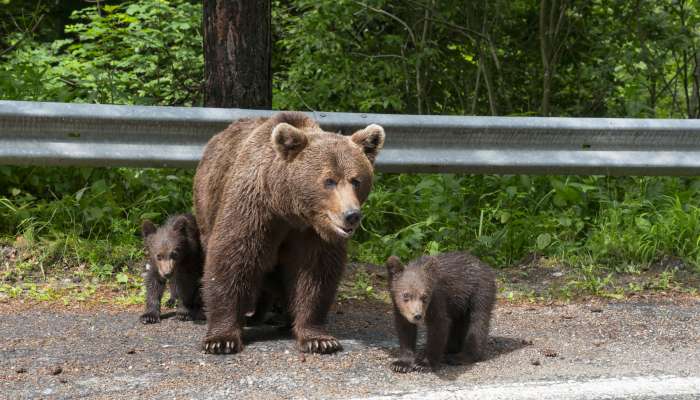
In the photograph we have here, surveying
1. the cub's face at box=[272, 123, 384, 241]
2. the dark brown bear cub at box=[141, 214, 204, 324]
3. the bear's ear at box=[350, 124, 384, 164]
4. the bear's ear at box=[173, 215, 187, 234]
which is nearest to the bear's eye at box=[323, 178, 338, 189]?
the cub's face at box=[272, 123, 384, 241]

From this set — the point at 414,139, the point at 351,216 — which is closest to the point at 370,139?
the point at 351,216

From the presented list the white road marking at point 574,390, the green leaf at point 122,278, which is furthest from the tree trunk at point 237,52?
the white road marking at point 574,390

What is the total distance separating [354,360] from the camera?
5.06 m

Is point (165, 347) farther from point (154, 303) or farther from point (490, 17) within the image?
point (490, 17)

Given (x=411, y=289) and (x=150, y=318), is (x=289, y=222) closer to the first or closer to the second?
(x=411, y=289)

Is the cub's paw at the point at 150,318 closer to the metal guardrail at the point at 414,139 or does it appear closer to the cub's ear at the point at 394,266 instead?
the metal guardrail at the point at 414,139

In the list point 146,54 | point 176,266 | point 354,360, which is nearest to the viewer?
point 354,360

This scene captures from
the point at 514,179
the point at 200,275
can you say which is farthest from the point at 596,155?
the point at 200,275

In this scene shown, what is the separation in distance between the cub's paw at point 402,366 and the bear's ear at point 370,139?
123 cm

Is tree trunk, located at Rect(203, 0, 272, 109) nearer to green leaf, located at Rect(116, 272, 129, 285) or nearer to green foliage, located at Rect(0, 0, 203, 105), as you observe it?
green leaf, located at Rect(116, 272, 129, 285)

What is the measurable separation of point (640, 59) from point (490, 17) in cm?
195

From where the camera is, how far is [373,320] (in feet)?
20.3

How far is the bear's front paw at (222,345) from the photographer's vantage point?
514 cm

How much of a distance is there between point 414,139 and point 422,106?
4.47 metres
